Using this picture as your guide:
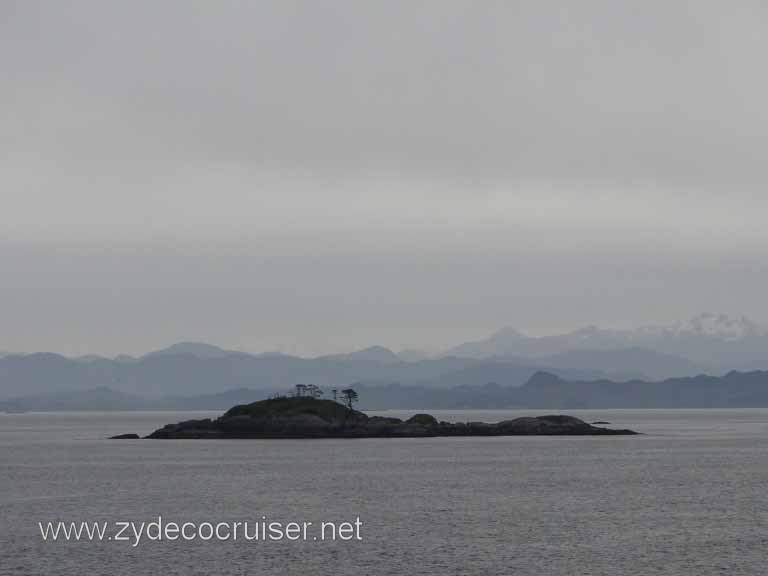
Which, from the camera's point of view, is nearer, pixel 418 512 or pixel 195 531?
pixel 195 531

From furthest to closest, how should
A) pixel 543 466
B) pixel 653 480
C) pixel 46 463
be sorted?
pixel 46 463 < pixel 543 466 < pixel 653 480

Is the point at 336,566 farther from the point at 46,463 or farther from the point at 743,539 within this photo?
the point at 46,463

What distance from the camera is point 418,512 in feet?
338

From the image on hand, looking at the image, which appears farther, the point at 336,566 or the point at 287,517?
the point at 287,517

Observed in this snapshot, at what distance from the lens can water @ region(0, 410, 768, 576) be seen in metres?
74.8

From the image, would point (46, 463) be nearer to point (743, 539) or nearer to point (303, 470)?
point (303, 470)

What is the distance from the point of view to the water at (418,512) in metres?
74.8

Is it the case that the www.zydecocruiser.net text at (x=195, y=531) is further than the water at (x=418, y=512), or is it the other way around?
the www.zydecocruiser.net text at (x=195, y=531)

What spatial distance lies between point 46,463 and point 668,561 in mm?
130195

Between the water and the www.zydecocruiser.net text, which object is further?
the www.zydecocruiser.net text

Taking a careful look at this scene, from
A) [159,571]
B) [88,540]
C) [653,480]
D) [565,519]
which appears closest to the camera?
[159,571]

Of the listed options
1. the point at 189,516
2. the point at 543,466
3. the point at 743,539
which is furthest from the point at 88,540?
the point at 543,466

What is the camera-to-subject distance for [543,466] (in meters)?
167

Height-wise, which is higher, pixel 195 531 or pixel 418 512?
pixel 418 512
